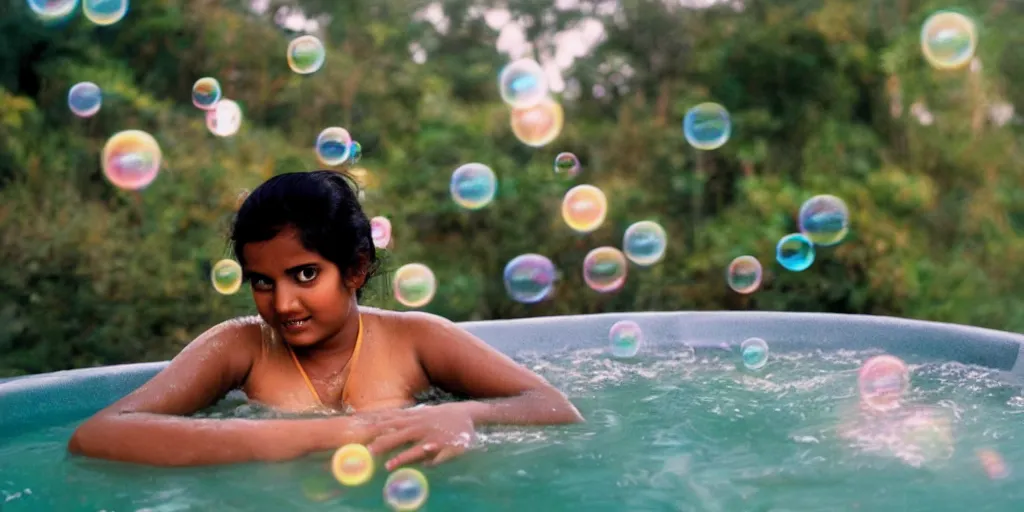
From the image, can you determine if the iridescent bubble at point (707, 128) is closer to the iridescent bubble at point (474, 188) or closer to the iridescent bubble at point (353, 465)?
the iridescent bubble at point (474, 188)

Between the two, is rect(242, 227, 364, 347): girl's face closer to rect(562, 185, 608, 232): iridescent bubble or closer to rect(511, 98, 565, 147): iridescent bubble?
rect(562, 185, 608, 232): iridescent bubble

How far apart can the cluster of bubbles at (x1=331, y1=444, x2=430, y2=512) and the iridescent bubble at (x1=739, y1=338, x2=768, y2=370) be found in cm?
176

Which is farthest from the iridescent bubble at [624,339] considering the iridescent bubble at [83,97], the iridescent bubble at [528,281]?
the iridescent bubble at [83,97]

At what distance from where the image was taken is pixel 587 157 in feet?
24.3

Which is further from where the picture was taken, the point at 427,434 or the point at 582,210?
the point at 582,210

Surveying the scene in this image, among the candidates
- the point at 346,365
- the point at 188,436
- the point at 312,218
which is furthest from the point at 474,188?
the point at 188,436

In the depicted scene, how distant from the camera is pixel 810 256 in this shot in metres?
4.28

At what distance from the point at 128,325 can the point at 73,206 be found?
88 cm


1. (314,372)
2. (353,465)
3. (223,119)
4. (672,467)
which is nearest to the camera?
(353,465)

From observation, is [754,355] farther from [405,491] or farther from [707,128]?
[405,491]

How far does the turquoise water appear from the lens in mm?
2029

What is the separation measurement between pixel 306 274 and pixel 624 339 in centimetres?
182

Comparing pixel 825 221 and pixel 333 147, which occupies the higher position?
pixel 333 147

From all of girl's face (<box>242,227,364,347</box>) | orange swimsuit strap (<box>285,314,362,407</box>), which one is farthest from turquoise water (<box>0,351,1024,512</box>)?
girl's face (<box>242,227,364,347</box>)
